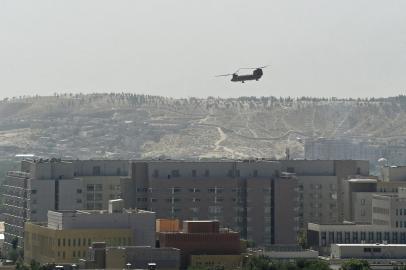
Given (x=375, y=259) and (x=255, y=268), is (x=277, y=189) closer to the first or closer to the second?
(x=375, y=259)

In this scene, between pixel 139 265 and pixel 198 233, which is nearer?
pixel 139 265

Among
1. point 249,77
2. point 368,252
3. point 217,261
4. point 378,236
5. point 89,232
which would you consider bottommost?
point 217,261

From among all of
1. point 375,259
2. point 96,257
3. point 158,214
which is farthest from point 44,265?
point 158,214

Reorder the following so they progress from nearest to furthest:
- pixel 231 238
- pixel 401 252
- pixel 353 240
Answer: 1. pixel 231 238
2. pixel 401 252
3. pixel 353 240

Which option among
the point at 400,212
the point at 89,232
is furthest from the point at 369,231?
the point at 89,232

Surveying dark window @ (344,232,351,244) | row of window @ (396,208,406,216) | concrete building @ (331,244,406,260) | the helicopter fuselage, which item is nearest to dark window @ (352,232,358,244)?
dark window @ (344,232,351,244)

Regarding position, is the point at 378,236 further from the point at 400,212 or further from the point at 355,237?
the point at 400,212

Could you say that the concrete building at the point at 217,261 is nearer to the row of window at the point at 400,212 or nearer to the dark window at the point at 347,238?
the dark window at the point at 347,238
